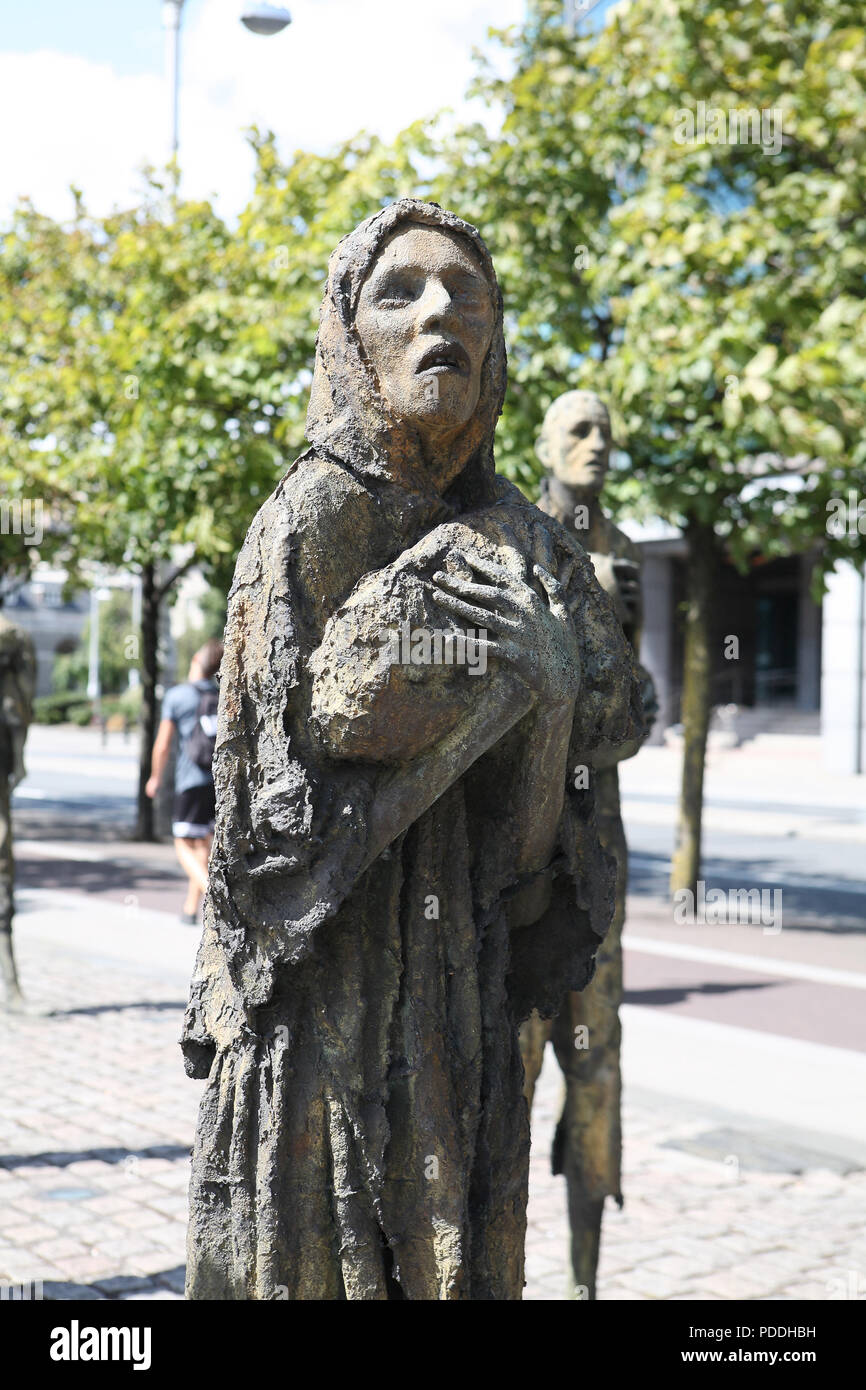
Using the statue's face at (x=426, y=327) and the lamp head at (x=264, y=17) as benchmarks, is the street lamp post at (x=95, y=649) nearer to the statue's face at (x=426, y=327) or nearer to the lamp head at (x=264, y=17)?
the lamp head at (x=264, y=17)

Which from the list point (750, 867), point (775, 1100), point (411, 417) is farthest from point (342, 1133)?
point (750, 867)

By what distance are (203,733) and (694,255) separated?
4375 millimetres

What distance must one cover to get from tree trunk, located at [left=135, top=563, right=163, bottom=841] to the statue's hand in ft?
48.2

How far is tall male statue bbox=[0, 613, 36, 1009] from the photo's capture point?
812 cm

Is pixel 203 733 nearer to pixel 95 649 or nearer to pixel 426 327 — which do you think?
pixel 426 327

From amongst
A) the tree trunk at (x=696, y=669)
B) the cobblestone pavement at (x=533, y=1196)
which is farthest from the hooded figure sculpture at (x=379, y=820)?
the tree trunk at (x=696, y=669)

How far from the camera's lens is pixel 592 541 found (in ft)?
14.7

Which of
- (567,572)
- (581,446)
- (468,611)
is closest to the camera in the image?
(468,611)

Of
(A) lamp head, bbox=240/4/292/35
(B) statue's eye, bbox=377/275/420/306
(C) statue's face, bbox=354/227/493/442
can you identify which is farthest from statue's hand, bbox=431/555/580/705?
(A) lamp head, bbox=240/4/292/35

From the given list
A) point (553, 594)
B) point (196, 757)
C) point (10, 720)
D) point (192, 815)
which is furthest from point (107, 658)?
point (553, 594)

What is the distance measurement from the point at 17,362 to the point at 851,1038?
11674 millimetres

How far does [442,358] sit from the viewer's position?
244 cm

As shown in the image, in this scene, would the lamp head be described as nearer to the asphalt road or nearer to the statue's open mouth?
the asphalt road
